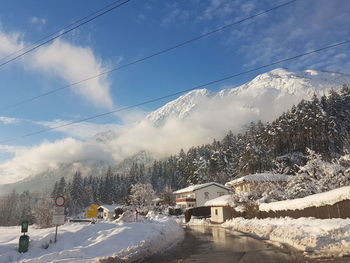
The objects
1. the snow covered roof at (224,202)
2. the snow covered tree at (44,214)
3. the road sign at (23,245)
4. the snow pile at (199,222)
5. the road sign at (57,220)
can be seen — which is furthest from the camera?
the snow covered tree at (44,214)

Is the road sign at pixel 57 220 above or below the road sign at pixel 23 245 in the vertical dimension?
above

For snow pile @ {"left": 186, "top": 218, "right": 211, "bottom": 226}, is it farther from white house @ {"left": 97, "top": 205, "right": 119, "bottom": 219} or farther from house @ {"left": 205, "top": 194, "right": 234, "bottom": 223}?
white house @ {"left": 97, "top": 205, "right": 119, "bottom": 219}

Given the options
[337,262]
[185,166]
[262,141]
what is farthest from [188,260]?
[185,166]

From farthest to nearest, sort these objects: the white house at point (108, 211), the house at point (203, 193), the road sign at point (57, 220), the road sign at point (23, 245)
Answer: the white house at point (108, 211)
the house at point (203, 193)
the road sign at point (57, 220)
the road sign at point (23, 245)

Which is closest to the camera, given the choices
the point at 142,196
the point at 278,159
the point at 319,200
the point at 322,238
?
the point at 322,238

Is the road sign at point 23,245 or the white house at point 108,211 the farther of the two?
the white house at point 108,211

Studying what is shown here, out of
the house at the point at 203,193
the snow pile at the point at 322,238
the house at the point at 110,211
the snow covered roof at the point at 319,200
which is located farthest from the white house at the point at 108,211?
the snow pile at the point at 322,238

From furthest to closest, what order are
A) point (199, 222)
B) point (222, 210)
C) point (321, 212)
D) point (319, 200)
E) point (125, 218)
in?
point (199, 222) < point (222, 210) < point (125, 218) < point (319, 200) < point (321, 212)

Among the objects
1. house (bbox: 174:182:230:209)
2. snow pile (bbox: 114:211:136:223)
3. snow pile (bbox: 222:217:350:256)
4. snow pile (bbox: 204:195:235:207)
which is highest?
house (bbox: 174:182:230:209)

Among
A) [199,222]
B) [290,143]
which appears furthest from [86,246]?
[290,143]

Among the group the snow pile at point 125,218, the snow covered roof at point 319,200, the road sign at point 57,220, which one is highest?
the snow covered roof at point 319,200

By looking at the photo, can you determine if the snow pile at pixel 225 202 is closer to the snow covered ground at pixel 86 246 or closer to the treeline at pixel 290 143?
the treeline at pixel 290 143

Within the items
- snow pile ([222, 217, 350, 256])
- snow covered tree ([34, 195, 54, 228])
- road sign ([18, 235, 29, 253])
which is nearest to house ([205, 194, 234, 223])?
snow covered tree ([34, 195, 54, 228])

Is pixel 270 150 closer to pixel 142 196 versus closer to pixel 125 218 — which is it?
pixel 142 196
